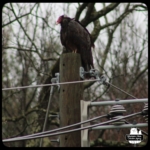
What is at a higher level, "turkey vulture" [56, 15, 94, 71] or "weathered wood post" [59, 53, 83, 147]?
"turkey vulture" [56, 15, 94, 71]

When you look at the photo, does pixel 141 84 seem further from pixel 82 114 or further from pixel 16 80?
pixel 82 114

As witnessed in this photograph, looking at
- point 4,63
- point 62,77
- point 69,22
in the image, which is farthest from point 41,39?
point 62,77

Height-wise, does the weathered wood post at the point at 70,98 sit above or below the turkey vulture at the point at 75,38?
below

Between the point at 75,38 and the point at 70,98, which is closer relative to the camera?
the point at 70,98

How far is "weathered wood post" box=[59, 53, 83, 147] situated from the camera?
13.9 feet

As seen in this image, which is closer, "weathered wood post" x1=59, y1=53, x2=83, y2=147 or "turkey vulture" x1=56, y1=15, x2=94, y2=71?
"weathered wood post" x1=59, y1=53, x2=83, y2=147

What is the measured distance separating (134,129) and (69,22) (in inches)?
102

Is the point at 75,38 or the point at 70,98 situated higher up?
the point at 75,38

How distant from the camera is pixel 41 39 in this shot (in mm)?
10797

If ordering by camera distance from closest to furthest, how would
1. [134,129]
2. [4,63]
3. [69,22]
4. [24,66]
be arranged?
[134,129]
[69,22]
[24,66]
[4,63]

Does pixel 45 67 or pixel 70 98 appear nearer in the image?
pixel 70 98

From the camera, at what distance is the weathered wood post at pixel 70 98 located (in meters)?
4.24

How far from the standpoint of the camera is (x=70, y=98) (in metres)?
4.30

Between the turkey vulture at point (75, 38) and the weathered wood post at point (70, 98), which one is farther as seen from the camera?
the turkey vulture at point (75, 38)
